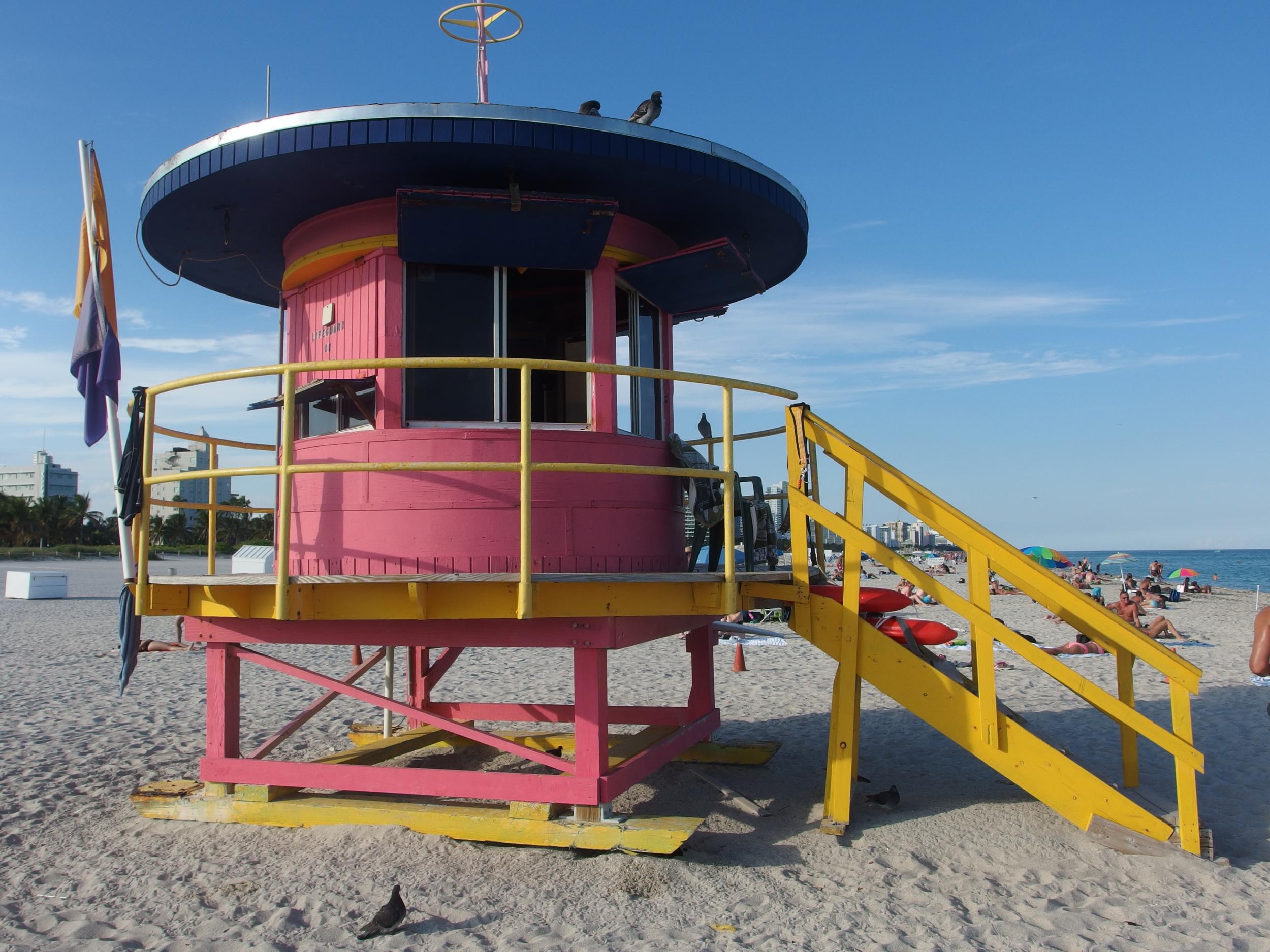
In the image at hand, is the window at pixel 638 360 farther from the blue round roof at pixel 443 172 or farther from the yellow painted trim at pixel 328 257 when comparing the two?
the yellow painted trim at pixel 328 257

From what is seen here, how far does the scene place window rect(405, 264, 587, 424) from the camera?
6344 millimetres

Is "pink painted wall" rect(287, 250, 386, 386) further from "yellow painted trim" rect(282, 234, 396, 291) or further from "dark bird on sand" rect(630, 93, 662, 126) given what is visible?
"dark bird on sand" rect(630, 93, 662, 126)

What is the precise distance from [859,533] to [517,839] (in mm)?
2899

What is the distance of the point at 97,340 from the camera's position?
21.6 ft

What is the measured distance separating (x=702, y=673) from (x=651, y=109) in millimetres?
4787

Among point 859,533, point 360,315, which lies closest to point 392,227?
point 360,315

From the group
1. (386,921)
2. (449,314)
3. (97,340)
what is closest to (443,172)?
(449,314)

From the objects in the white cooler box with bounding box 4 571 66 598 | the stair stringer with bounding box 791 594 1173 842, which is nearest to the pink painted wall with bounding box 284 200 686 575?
the stair stringer with bounding box 791 594 1173 842

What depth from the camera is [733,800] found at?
7.07m

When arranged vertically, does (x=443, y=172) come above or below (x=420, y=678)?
above

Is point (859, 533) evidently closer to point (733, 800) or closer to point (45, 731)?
point (733, 800)

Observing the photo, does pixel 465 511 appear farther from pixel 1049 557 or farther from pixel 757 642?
pixel 1049 557

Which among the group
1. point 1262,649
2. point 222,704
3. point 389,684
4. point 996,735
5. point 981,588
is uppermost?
point 981,588

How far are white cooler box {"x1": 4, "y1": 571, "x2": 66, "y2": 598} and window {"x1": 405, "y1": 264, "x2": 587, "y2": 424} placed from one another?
→ 33465 millimetres
